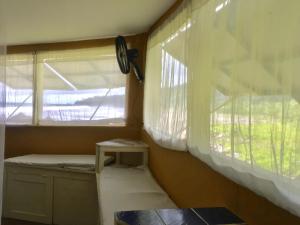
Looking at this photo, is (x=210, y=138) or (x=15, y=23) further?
(x=15, y=23)

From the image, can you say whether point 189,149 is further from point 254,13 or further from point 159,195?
point 254,13

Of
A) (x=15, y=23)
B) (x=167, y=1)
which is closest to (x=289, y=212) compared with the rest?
(x=167, y=1)

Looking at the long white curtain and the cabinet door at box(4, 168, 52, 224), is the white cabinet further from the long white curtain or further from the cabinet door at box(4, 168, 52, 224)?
the long white curtain

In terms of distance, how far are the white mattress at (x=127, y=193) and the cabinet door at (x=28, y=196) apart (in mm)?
767

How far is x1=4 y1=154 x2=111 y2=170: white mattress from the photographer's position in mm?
3068

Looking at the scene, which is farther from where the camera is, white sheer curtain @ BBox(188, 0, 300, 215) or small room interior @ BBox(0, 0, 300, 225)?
small room interior @ BBox(0, 0, 300, 225)

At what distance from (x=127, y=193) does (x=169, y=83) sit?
857mm

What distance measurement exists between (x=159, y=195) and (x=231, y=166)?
1076 millimetres

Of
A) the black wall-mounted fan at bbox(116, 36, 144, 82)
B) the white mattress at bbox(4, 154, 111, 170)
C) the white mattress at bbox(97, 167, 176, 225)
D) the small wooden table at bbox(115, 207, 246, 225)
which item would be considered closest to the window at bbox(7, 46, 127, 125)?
the black wall-mounted fan at bbox(116, 36, 144, 82)

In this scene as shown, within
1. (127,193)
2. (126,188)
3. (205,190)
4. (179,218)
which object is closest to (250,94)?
(179,218)

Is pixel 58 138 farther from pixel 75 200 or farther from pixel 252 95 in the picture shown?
pixel 252 95

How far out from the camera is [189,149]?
1682 mm

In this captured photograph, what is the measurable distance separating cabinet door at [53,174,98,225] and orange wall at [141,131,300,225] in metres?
0.78

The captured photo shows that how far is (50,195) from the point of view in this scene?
3.15 metres
